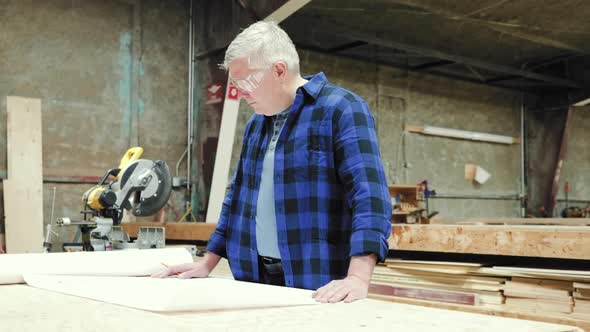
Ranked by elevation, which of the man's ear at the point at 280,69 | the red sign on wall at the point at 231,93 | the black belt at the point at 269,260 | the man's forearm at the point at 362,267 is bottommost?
the black belt at the point at 269,260

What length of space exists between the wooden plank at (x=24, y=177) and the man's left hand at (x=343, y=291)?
4812 mm

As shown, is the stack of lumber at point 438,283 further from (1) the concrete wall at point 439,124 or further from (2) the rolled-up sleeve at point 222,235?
(1) the concrete wall at point 439,124

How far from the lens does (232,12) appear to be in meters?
6.47

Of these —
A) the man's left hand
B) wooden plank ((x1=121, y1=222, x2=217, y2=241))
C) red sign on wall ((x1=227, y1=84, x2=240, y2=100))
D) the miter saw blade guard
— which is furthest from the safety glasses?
red sign on wall ((x1=227, y1=84, x2=240, y2=100))

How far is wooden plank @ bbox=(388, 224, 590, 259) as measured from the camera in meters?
2.21

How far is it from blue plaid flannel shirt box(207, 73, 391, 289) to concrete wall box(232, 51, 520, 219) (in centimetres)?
662

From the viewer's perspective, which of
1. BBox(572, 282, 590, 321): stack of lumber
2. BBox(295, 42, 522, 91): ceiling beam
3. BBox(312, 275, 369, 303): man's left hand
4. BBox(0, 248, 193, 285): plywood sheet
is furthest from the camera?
BBox(295, 42, 522, 91): ceiling beam

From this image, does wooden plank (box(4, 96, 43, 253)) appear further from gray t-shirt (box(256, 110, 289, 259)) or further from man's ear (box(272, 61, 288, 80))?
man's ear (box(272, 61, 288, 80))

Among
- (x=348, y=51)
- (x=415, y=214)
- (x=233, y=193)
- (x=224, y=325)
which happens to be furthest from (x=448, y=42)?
(x=224, y=325)

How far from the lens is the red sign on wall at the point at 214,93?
21.7ft

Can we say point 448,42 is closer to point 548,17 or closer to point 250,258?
point 548,17

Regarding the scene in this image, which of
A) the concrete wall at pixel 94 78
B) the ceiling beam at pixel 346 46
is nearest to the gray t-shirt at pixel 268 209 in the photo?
the concrete wall at pixel 94 78

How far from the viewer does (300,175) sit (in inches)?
59.4

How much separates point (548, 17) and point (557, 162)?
378cm
